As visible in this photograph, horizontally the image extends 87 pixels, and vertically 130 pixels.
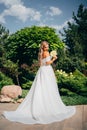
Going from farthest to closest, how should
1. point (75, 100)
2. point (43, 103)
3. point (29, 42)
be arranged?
point (29, 42) → point (75, 100) → point (43, 103)

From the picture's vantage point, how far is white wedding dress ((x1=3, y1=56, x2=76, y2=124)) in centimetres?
722

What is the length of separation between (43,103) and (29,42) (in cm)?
921

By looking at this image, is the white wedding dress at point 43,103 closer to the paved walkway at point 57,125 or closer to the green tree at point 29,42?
the paved walkway at point 57,125

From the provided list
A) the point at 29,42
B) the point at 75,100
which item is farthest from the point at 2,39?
the point at 75,100

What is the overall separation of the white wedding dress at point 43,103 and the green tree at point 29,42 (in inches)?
340

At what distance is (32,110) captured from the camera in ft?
24.0

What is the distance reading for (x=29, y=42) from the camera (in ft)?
53.5

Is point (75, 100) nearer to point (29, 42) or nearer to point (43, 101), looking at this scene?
point (43, 101)

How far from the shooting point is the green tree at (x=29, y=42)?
53.9 feet

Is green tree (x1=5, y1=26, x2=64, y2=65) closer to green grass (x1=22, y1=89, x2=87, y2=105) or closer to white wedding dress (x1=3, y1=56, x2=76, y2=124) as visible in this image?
green grass (x1=22, y1=89, x2=87, y2=105)

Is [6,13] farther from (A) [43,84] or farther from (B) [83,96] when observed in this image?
(A) [43,84]

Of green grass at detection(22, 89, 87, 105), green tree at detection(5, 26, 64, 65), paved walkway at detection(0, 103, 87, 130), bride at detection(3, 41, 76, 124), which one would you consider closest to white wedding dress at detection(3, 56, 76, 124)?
bride at detection(3, 41, 76, 124)

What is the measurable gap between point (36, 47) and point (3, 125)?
992 cm

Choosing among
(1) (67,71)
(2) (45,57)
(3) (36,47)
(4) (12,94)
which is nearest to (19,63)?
(3) (36,47)
